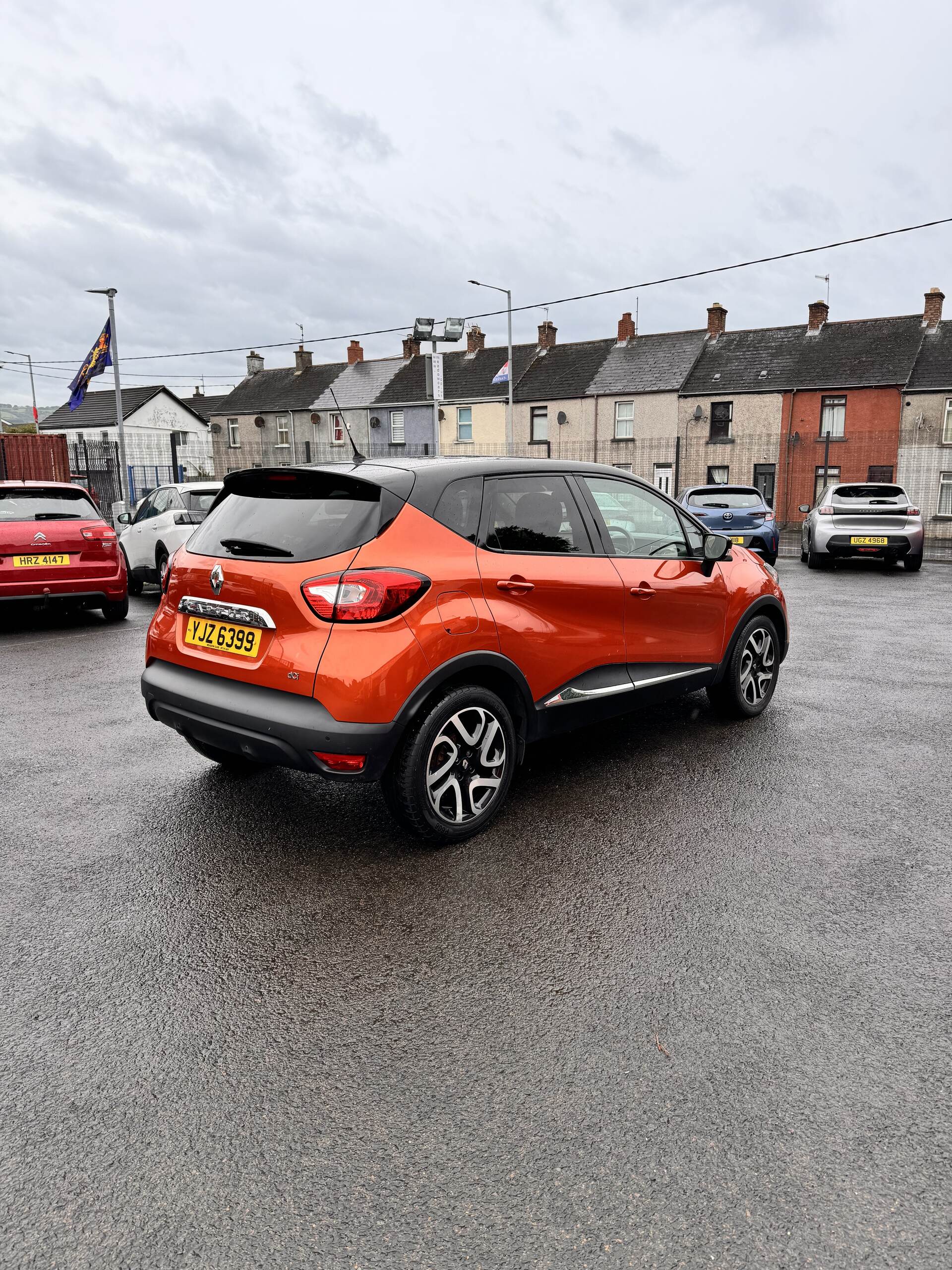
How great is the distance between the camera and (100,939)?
312 cm

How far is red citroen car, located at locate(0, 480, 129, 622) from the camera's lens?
8.89 metres

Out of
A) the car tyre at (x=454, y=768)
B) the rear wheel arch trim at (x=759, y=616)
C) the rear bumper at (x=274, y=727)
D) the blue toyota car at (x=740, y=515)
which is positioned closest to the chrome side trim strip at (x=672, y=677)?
the rear wheel arch trim at (x=759, y=616)

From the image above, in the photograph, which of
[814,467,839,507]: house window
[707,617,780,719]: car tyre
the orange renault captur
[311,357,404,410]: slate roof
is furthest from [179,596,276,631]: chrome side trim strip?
[311,357,404,410]: slate roof

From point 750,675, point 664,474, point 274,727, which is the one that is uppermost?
point 664,474

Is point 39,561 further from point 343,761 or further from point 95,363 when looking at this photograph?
point 95,363

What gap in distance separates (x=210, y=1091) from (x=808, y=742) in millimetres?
4182

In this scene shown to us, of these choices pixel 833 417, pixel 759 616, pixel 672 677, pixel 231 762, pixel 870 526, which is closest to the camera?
pixel 231 762

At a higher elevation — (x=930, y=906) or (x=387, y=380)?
(x=387, y=380)

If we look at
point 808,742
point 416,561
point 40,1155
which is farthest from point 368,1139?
point 808,742

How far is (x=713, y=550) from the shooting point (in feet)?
17.3

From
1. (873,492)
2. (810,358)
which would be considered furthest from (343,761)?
(810,358)

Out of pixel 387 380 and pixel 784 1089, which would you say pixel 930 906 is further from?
pixel 387 380

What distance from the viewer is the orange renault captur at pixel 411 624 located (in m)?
3.52

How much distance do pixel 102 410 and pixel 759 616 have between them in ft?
212
